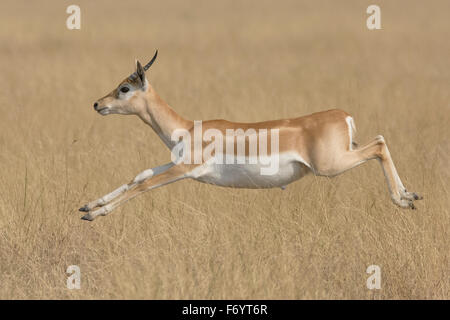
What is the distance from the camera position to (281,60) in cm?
1695

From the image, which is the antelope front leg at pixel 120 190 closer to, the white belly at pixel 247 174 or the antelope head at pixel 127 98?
the white belly at pixel 247 174

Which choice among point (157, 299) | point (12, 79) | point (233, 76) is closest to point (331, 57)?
point (233, 76)

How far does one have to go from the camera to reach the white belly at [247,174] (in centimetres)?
622

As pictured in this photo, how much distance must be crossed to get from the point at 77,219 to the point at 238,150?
64.2 inches

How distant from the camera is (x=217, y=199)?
7230 millimetres

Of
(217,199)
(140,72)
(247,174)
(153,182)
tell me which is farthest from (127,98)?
(217,199)

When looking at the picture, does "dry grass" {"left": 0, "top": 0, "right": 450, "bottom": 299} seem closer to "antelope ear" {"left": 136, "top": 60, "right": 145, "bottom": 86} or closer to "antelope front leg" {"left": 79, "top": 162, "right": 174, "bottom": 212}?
"antelope front leg" {"left": 79, "top": 162, "right": 174, "bottom": 212}

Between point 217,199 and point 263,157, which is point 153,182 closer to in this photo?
point 263,157

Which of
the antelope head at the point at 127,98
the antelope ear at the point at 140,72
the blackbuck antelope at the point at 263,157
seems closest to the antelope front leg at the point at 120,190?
the blackbuck antelope at the point at 263,157

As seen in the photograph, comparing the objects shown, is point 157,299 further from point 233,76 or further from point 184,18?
point 184,18

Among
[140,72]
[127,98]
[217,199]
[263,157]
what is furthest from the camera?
[217,199]

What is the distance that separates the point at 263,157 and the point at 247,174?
0.60 ft

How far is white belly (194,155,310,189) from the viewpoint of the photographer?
20.4ft

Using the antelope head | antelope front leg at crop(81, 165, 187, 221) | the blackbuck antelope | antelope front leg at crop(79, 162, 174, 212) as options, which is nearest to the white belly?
the blackbuck antelope
